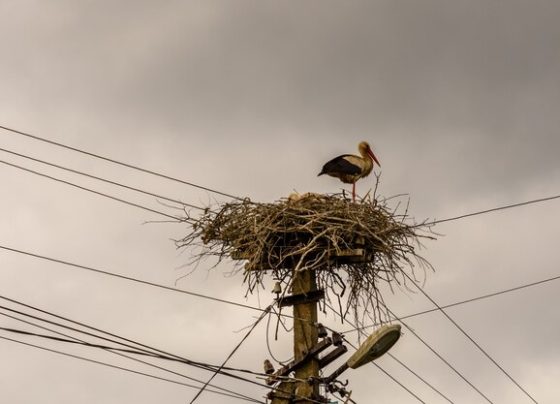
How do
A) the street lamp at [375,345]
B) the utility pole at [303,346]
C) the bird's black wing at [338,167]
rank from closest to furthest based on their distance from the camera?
1. the street lamp at [375,345]
2. the utility pole at [303,346]
3. the bird's black wing at [338,167]

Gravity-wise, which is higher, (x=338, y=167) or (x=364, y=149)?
(x=364, y=149)

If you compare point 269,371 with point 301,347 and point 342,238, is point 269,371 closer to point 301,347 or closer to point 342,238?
point 301,347

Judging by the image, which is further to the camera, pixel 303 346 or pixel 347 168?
pixel 347 168

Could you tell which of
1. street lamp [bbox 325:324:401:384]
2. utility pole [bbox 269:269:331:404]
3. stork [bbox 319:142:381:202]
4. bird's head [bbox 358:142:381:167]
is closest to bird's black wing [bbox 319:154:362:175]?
stork [bbox 319:142:381:202]

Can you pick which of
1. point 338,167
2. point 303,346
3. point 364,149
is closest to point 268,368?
point 303,346

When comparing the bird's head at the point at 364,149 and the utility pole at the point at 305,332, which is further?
the bird's head at the point at 364,149

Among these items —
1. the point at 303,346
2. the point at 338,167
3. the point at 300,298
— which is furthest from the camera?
the point at 338,167

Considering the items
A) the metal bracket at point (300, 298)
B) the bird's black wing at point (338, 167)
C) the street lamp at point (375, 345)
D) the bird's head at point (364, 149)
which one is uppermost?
the bird's head at point (364, 149)

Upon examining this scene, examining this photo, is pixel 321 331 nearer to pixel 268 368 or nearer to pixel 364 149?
pixel 268 368

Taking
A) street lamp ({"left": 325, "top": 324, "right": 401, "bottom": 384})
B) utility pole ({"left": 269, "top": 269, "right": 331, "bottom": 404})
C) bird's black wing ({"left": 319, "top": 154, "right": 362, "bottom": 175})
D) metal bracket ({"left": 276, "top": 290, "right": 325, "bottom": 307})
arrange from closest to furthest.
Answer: street lamp ({"left": 325, "top": 324, "right": 401, "bottom": 384}), utility pole ({"left": 269, "top": 269, "right": 331, "bottom": 404}), metal bracket ({"left": 276, "top": 290, "right": 325, "bottom": 307}), bird's black wing ({"left": 319, "top": 154, "right": 362, "bottom": 175})

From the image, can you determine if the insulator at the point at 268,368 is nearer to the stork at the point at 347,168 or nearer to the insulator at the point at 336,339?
the insulator at the point at 336,339

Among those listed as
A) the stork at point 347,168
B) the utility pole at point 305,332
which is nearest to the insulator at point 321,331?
the utility pole at point 305,332

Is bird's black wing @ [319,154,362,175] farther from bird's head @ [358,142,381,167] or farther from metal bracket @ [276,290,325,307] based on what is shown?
metal bracket @ [276,290,325,307]

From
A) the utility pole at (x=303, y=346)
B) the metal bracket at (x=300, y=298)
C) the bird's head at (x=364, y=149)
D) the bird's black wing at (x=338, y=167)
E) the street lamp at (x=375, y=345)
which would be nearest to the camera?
the street lamp at (x=375, y=345)
